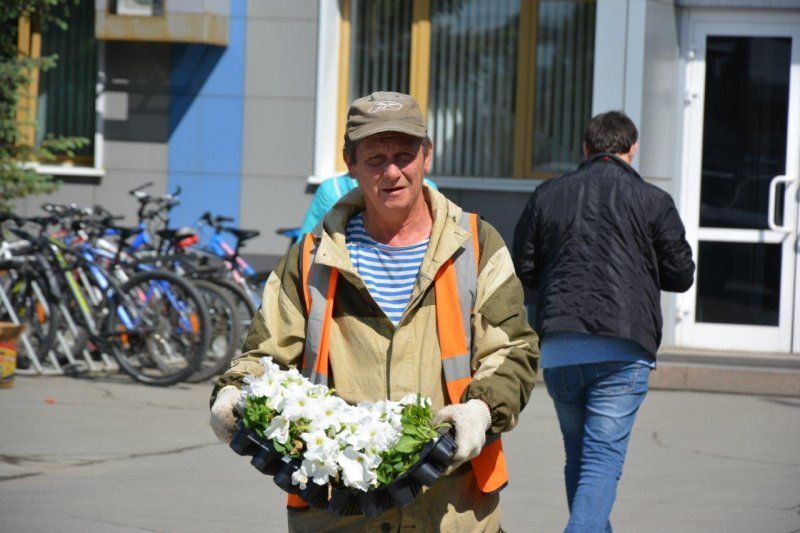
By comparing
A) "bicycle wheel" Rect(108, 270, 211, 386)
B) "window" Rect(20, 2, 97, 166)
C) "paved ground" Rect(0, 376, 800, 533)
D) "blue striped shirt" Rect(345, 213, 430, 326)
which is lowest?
"paved ground" Rect(0, 376, 800, 533)

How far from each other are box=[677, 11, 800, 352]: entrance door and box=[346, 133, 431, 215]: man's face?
9152mm

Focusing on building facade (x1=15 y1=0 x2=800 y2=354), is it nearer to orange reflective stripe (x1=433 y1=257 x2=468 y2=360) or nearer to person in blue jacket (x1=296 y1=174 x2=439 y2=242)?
person in blue jacket (x1=296 y1=174 x2=439 y2=242)

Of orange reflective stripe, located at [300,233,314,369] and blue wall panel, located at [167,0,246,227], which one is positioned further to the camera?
blue wall panel, located at [167,0,246,227]

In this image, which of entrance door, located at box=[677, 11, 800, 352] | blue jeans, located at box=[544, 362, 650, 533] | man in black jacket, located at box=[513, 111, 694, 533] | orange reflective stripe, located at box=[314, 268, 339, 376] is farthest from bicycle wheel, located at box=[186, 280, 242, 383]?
orange reflective stripe, located at box=[314, 268, 339, 376]

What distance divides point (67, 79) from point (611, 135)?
925cm

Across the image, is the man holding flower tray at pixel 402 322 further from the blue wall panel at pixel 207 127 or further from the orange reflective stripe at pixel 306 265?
the blue wall panel at pixel 207 127

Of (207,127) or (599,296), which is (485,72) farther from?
(599,296)

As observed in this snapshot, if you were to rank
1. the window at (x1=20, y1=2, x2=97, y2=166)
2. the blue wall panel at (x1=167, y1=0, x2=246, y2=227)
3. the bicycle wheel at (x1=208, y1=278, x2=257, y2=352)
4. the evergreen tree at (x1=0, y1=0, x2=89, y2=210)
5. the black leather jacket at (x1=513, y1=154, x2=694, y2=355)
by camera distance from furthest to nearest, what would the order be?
the window at (x1=20, y1=2, x2=97, y2=166), the blue wall panel at (x1=167, y1=0, x2=246, y2=227), the evergreen tree at (x1=0, y1=0, x2=89, y2=210), the bicycle wheel at (x1=208, y1=278, x2=257, y2=352), the black leather jacket at (x1=513, y1=154, x2=694, y2=355)

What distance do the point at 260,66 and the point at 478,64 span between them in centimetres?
204

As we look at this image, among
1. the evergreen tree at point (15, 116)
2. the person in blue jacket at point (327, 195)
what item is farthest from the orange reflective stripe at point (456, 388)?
the evergreen tree at point (15, 116)

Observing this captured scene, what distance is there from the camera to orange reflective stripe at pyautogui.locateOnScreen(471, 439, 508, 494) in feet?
11.2

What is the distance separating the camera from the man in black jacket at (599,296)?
216 inches

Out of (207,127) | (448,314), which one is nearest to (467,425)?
(448,314)

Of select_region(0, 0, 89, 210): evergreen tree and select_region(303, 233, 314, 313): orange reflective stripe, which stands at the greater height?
select_region(0, 0, 89, 210): evergreen tree
